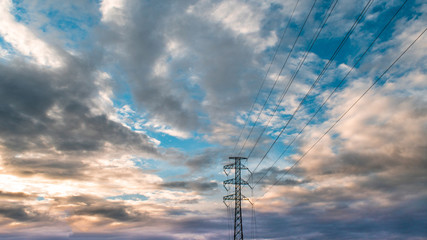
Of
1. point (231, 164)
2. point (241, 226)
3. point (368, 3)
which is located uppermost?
point (231, 164)

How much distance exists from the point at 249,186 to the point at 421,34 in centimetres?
5149

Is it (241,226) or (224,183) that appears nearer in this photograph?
(241,226)

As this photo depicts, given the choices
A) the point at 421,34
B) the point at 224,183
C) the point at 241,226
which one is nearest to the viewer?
the point at 421,34

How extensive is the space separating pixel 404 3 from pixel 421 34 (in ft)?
4.83

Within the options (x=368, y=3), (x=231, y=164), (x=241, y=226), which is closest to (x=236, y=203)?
(x=241, y=226)

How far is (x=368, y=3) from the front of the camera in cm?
1397

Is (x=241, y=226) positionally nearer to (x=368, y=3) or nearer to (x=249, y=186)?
(x=249, y=186)

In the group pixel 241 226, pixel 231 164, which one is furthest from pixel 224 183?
pixel 241 226

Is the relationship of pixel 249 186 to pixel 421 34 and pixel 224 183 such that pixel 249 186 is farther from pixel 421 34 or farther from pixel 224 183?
pixel 421 34

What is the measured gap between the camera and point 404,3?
38.5 ft

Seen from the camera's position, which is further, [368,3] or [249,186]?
[249,186]

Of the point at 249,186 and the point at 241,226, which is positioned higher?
the point at 249,186

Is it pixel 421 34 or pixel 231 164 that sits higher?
pixel 231 164

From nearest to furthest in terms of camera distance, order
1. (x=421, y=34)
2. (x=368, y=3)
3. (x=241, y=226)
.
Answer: (x=421, y=34)
(x=368, y=3)
(x=241, y=226)
